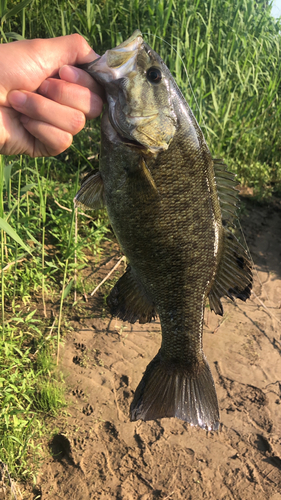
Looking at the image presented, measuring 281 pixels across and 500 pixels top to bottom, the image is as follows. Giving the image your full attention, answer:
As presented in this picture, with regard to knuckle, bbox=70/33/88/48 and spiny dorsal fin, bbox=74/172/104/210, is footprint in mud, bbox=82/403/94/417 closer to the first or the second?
spiny dorsal fin, bbox=74/172/104/210

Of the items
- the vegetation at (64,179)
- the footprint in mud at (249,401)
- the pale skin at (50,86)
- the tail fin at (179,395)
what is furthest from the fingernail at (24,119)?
the footprint in mud at (249,401)

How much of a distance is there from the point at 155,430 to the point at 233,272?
176cm

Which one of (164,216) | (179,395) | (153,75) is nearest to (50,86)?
(153,75)

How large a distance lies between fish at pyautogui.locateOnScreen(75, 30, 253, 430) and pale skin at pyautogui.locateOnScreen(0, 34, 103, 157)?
0.21 feet

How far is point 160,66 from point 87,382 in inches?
96.3

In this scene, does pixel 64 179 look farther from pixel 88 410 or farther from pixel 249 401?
pixel 249 401

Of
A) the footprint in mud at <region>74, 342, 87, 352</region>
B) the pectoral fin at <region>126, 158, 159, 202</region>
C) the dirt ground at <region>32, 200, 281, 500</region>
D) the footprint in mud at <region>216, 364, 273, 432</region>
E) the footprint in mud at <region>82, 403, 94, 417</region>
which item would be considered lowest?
the footprint in mud at <region>216, 364, 273, 432</region>

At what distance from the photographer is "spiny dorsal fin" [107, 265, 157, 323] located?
1.74 m

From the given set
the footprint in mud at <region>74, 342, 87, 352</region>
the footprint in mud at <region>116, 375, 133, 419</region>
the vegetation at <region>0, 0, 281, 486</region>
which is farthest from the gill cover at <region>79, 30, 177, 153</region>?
the footprint in mud at <region>74, 342, 87, 352</region>

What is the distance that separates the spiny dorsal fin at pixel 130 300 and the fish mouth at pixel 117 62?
0.79 meters

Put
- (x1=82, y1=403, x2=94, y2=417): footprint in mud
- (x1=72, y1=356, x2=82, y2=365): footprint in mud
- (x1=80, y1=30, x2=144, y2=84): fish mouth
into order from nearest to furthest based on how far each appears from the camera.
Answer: (x1=80, y1=30, x2=144, y2=84): fish mouth → (x1=82, y1=403, x2=94, y2=417): footprint in mud → (x1=72, y1=356, x2=82, y2=365): footprint in mud

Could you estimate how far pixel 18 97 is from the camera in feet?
4.78

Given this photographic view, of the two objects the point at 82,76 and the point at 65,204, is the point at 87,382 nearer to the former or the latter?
the point at 65,204

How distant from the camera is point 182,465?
2668 millimetres
